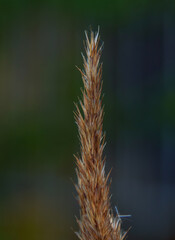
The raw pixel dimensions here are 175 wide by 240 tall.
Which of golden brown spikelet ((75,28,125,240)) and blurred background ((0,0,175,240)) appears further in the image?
blurred background ((0,0,175,240))

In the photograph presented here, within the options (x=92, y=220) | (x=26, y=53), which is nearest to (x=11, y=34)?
(x=26, y=53)

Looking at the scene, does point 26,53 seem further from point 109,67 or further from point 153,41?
point 153,41

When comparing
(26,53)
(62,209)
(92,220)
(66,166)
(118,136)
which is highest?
(26,53)

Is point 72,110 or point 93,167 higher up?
point 93,167

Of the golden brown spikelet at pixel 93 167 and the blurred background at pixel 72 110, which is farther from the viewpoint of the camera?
the blurred background at pixel 72 110

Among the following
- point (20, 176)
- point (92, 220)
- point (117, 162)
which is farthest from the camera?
point (20, 176)

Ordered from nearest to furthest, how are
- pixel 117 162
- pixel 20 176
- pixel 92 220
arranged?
pixel 92 220
pixel 117 162
pixel 20 176

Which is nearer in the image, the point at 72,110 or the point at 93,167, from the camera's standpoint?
the point at 93,167

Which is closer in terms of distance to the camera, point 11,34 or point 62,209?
point 62,209
